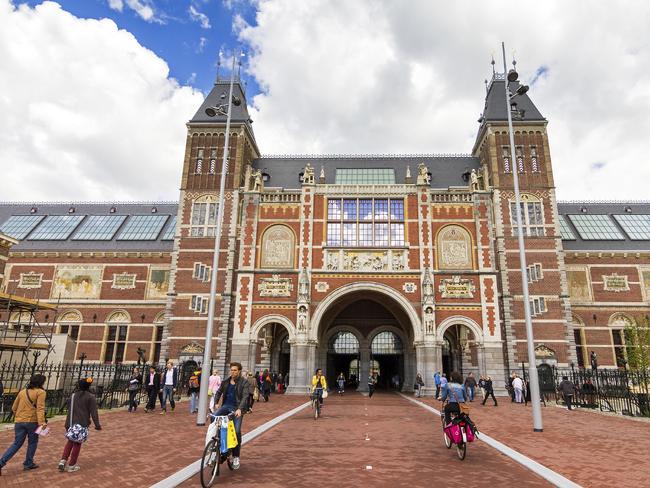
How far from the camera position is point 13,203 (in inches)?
1855

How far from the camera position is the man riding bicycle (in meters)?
7.28

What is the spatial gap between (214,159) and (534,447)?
30798mm

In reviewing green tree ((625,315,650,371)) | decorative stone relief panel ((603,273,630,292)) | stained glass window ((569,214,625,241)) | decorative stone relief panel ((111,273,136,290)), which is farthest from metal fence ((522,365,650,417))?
decorative stone relief panel ((111,273,136,290))

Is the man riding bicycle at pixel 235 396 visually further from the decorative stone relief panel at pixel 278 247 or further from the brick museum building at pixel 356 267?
the decorative stone relief panel at pixel 278 247

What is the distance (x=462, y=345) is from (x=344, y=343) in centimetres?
900

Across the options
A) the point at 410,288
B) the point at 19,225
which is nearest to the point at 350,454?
the point at 410,288

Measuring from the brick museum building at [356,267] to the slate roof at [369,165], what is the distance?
0.16m

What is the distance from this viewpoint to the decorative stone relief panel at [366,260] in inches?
1162

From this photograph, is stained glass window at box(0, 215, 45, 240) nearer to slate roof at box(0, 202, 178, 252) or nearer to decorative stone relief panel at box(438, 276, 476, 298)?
slate roof at box(0, 202, 178, 252)

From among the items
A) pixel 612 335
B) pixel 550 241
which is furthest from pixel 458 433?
pixel 612 335

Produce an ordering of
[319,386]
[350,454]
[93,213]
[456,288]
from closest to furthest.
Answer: [350,454] → [319,386] → [456,288] → [93,213]

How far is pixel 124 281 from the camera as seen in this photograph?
37906 mm

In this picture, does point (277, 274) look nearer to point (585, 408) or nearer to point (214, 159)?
point (214, 159)

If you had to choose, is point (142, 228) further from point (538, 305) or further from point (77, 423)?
point (77, 423)
